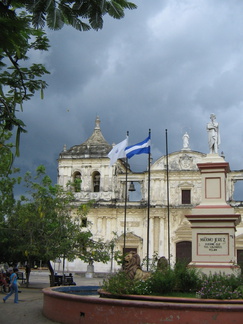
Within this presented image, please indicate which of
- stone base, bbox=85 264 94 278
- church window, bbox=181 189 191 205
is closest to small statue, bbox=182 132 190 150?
church window, bbox=181 189 191 205

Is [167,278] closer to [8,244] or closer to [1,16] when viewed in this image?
[1,16]

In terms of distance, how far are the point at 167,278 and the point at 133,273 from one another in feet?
3.07

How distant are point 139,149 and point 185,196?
16119mm

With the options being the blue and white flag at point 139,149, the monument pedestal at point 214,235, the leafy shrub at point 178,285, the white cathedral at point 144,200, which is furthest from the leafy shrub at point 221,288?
the white cathedral at point 144,200

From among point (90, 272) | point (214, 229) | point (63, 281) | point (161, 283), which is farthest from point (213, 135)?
point (90, 272)

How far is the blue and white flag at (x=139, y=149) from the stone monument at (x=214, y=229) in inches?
200

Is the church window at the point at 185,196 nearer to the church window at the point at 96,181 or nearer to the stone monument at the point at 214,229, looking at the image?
the church window at the point at 96,181

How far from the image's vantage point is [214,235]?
40.4 ft

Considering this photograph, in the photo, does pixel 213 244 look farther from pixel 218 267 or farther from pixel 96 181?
pixel 96 181

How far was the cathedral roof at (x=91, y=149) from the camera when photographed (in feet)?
113

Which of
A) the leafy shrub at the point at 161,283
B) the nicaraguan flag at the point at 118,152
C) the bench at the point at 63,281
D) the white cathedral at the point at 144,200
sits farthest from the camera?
the white cathedral at the point at 144,200

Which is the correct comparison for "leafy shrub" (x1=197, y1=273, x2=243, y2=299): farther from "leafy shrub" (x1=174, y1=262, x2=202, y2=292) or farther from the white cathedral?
the white cathedral

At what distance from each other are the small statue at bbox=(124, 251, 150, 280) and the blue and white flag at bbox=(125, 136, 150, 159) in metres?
8.01

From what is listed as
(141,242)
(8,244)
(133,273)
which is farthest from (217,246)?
(141,242)
